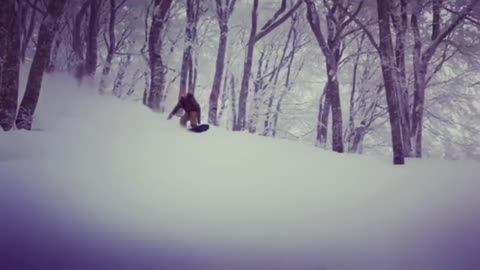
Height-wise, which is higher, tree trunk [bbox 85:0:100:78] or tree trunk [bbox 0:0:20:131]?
tree trunk [bbox 85:0:100:78]

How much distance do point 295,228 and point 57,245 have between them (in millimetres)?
2452

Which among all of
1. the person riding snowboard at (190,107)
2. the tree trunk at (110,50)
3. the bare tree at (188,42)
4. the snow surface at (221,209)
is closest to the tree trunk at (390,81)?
the snow surface at (221,209)

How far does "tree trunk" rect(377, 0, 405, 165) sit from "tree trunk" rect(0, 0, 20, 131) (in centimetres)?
785

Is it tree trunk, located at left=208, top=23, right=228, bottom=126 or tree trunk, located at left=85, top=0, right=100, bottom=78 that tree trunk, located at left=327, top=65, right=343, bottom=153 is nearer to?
tree trunk, located at left=208, top=23, right=228, bottom=126

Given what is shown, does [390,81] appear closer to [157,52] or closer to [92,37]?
[157,52]

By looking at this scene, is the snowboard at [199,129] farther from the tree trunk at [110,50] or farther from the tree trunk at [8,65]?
the tree trunk at [110,50]

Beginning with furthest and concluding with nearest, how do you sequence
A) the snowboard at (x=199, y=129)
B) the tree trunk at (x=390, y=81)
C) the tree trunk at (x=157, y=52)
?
the tree trunk at (x=157, y=52) → the snowboard at (x=199, y=129) → the tree trunk at (x=390, y=81)

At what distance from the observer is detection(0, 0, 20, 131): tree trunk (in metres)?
7.00

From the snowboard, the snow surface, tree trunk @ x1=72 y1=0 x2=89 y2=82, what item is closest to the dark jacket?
the snowboard

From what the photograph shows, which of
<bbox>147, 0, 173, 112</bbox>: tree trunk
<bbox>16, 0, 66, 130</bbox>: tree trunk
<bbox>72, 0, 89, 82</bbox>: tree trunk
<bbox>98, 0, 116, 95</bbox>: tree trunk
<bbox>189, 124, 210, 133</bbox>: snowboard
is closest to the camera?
<bbox>16, 0, 66, 130</bbox>: tree trunk

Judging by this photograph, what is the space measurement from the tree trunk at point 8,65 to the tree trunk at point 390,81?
7.85 meters

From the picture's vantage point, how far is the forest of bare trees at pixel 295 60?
7.68 meters

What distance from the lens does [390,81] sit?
24.4 feet

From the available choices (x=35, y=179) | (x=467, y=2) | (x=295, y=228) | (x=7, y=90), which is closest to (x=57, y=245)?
(x=35, y=179)
